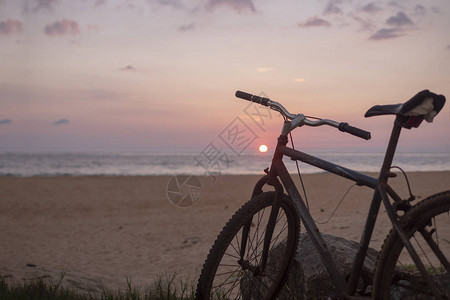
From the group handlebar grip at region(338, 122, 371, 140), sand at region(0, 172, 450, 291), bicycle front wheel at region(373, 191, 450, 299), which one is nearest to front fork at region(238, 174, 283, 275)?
handlebar grip at region(338, 122, 371, 140)

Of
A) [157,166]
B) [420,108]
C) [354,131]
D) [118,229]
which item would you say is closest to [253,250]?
[354,131]

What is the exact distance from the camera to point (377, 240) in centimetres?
950

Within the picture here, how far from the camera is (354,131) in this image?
9.95ft

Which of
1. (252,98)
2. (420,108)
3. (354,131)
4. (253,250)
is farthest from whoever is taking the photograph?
(253,250)

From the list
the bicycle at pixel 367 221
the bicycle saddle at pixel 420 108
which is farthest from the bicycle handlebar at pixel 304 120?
the bicycle saddle at pixel 420 108

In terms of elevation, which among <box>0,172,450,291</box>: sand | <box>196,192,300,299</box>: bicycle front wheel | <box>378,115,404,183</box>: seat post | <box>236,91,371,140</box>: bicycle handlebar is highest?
<box>236,91,371,140</box>: bicycle handlebar

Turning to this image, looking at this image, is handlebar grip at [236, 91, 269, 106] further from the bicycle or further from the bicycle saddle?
the bicycle saddle

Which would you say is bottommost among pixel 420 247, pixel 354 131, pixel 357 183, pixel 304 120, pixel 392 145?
pixel 420 247

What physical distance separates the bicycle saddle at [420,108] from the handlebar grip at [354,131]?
300mm

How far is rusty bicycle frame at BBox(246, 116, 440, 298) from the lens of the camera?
2742 mm

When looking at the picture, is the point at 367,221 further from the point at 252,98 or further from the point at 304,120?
the point at 252,98

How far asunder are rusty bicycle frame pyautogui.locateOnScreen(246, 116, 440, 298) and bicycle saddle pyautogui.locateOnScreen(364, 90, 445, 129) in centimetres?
6

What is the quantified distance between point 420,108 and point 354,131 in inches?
20.5

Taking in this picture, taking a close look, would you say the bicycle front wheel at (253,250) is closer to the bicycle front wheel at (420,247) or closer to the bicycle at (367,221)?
the bicycle at (367,221)
